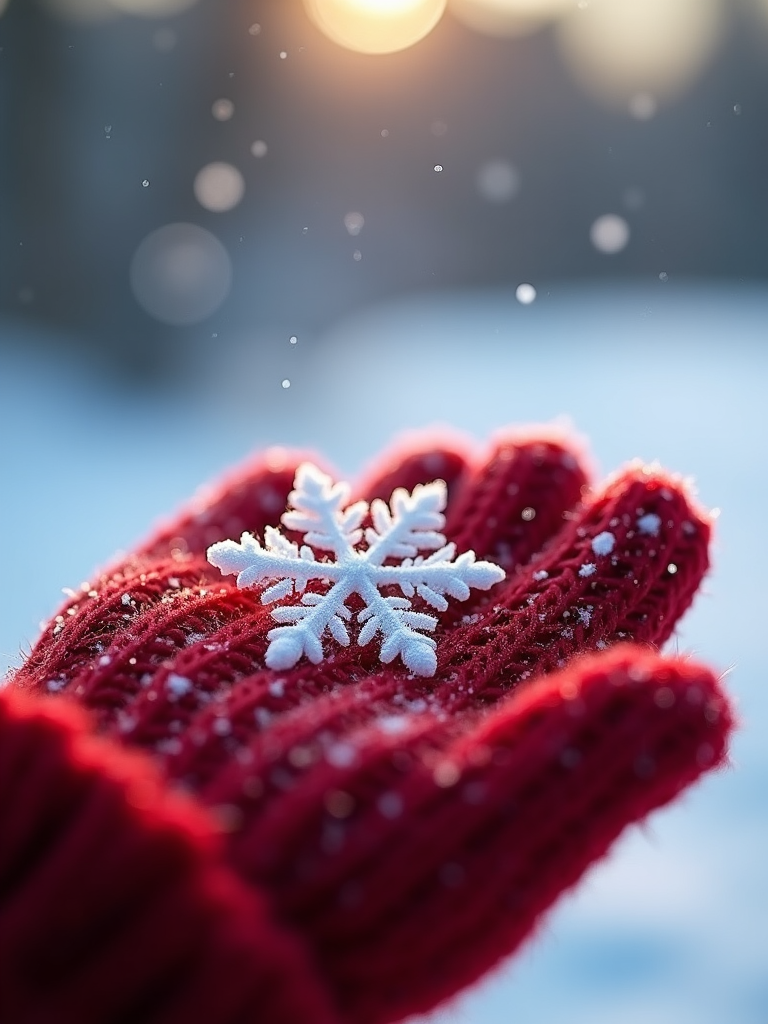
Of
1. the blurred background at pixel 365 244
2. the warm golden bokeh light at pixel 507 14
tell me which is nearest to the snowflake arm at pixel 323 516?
the blurred background at pixel 365 244

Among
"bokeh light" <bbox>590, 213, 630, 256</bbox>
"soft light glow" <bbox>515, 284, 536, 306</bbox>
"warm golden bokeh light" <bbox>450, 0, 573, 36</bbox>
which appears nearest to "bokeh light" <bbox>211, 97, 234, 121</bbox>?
"warm golden bokeh light" <bbox>450, 0, 573, 36</bbox>

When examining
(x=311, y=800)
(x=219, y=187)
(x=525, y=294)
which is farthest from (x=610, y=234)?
(x=311, y=800)

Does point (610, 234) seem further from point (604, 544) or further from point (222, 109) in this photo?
point (604, 544)

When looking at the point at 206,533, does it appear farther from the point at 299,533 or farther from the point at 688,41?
the point at 688,41

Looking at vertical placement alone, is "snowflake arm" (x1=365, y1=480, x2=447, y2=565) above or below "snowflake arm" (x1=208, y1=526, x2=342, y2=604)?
above

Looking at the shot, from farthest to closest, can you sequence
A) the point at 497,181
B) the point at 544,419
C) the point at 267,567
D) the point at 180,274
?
the point at 497,181 < the point at 180,274 < the point at 544,419 < the point at 267,567

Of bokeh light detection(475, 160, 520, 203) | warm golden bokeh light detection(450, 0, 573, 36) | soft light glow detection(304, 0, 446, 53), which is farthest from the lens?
bokeh light detection(475, 160, 520, 203)

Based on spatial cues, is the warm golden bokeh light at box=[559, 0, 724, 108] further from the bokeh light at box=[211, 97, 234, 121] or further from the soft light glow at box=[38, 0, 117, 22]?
the soft light glow at box=[38, 0, 117, 22]
